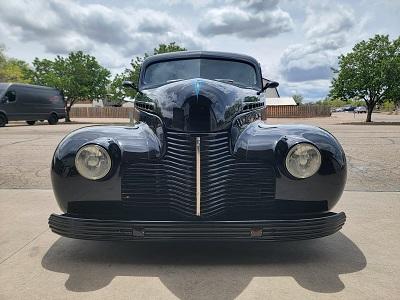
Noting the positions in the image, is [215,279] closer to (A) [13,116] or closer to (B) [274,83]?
(B) [274,83]

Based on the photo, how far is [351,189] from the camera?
627cm

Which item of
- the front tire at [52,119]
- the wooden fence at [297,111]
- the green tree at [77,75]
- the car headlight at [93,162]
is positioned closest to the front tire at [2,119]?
the front tire at [52,119]

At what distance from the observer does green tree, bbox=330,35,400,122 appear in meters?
26.5

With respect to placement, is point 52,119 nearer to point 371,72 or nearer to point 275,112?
point 371,72

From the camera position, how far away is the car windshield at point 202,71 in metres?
4.71

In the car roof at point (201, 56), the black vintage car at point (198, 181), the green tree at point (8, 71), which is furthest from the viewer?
the green tree at point (8, 71)

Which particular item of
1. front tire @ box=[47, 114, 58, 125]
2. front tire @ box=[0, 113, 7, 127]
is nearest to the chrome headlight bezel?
front tire @ box=[0, 113, 7, 127]

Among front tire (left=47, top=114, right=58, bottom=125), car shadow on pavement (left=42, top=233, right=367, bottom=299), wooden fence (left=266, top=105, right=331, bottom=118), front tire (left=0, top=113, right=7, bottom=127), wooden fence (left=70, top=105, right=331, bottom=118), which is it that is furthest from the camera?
wooden fence (left=70, top=105, right=331, bottom=118)

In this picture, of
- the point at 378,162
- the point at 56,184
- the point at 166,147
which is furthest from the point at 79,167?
the point at 378,162

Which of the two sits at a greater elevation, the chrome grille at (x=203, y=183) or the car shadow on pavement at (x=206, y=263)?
the chrome grille at (x=203, y=183)

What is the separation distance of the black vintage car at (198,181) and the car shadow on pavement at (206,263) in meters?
0.30

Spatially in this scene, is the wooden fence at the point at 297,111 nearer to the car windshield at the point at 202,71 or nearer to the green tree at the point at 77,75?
the green tree at the point at 77,75

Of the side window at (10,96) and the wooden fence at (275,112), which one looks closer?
the side window at (10,96)

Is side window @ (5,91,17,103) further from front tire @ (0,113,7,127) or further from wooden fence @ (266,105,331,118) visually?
wooden fence @ (266,105,331,118)
